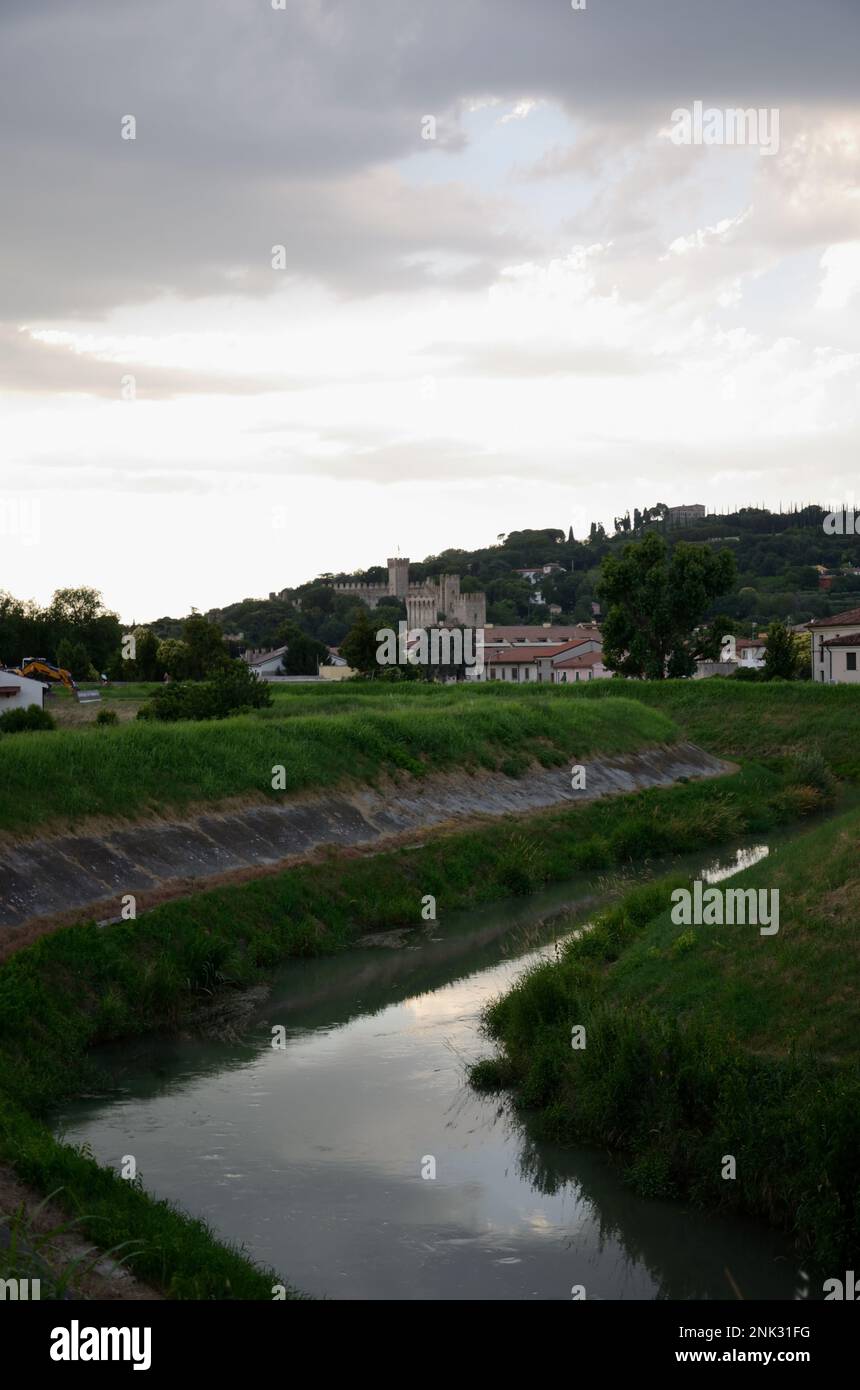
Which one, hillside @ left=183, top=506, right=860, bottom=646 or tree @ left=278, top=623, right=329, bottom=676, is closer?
tree @ left=278, top=623, right=329, bottom=676

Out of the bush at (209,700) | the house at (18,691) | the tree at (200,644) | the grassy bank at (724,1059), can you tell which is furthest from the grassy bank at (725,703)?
the grassy bank at (724,1059)

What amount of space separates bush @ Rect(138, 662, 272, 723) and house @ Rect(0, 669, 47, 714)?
10.9 m

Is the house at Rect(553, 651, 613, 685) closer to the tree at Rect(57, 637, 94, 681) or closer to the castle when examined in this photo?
the tree at Rect(57, 637, 94, 681)

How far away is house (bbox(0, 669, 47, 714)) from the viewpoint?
54625 mm

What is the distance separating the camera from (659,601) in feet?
262

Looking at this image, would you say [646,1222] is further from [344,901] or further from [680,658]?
[680,658]

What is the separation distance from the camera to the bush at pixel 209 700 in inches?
1730

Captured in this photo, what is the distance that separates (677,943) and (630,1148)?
4.41 meters

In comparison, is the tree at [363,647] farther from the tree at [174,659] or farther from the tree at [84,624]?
the tree at [84,624]

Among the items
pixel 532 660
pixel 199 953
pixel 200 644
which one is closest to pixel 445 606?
pixel 532 660

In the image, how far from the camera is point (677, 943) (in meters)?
17.8

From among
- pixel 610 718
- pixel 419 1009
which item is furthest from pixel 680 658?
pixel 419 1009

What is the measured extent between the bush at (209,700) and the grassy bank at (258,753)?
78.3 inches

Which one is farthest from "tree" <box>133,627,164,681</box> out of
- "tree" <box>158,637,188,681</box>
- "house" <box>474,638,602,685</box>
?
"house" <box>474,638,602,685</box>
